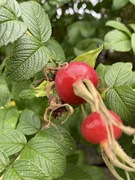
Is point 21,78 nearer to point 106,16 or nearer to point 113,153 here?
point 113,153

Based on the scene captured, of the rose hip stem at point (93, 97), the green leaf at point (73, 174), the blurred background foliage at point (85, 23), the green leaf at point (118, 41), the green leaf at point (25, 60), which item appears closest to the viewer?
the rose hip stem at point (93, 97)

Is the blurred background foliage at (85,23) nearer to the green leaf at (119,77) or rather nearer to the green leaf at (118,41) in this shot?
the green leaf at (118,41)

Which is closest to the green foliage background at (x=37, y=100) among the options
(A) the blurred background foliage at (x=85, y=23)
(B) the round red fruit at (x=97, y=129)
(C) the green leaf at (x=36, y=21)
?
(C) the green leaf at (x=36, y=21)

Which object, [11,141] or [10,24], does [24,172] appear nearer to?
[11,141]

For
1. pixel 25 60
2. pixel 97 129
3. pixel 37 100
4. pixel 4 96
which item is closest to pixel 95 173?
pixel 37 100

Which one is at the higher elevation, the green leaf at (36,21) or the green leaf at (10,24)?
the green leaf at (10,24)

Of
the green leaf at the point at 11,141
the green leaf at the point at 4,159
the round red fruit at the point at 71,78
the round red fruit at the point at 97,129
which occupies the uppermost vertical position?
the round red fruit at the point at 71,78
